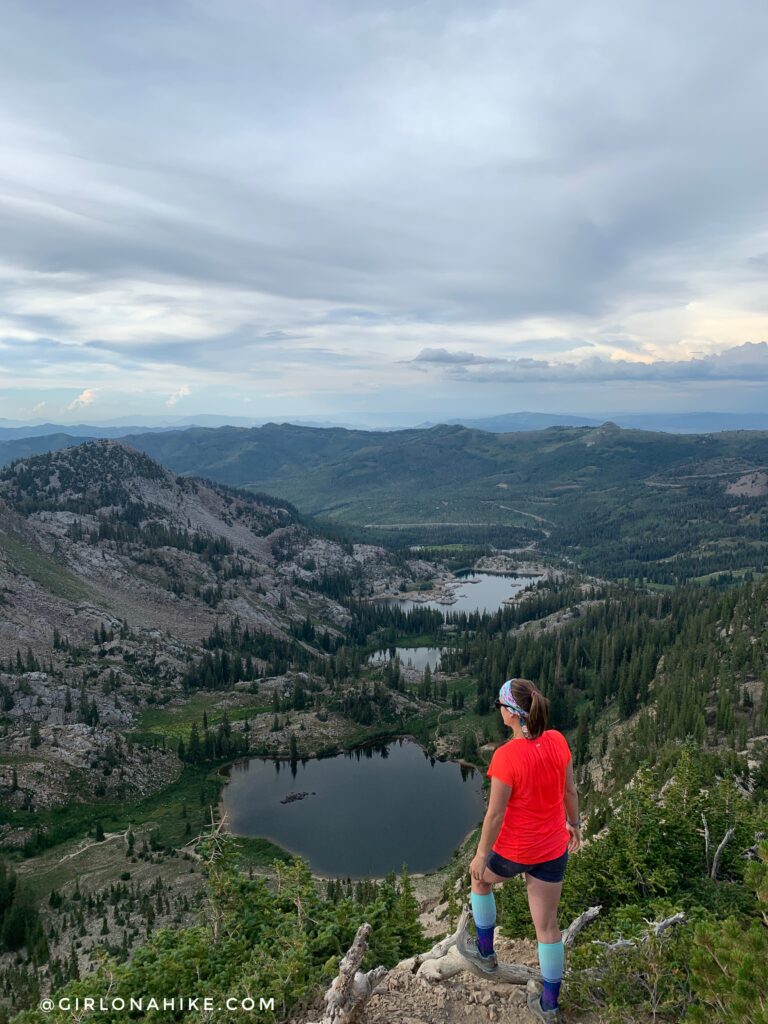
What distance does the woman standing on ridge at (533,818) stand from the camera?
10.4 m

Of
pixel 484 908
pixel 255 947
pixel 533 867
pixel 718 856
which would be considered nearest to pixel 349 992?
pixel 484 908

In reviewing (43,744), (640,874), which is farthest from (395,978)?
(43,744)

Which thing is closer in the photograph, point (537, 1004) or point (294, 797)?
point (537, 1004)

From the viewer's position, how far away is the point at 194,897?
5341 cm

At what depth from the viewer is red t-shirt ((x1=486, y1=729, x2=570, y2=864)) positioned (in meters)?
10.4

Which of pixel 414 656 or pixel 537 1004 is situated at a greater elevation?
pixel 537 1004

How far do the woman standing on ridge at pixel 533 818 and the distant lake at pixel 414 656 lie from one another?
161721mm

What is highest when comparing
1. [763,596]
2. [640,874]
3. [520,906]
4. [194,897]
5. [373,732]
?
[640,874]

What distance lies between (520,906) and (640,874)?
13.7ft

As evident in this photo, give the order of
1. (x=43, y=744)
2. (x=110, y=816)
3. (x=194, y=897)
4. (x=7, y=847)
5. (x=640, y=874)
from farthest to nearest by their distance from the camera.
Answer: (x=43, y=744) → (x=110, y=816) → (x=7, y=847) → (x=194, y=897) → (x=640, y=874)

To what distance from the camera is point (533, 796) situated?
10484 mm

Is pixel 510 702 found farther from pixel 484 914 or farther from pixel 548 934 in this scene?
pixel 484 914

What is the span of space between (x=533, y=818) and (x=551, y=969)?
11.1 feet

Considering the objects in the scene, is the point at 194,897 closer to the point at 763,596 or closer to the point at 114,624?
the point at 114,624
